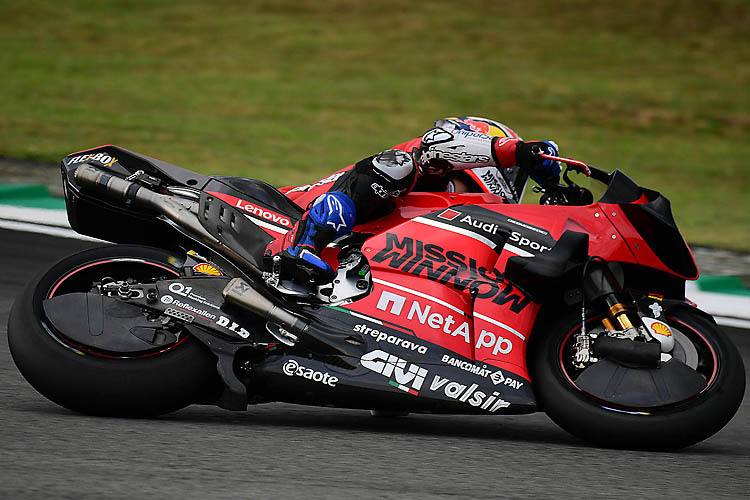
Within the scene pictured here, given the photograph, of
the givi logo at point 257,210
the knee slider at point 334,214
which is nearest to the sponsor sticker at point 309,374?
the knee slider at point 334,214

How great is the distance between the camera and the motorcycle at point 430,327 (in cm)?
406

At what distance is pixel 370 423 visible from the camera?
4.57 m

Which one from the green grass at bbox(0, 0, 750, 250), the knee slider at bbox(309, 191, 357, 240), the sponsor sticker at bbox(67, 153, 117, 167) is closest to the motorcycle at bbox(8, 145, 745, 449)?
the knee slider at bbox(309, 191, 357, 240)

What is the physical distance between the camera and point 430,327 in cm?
415

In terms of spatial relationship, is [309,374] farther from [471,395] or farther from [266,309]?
[471,395]

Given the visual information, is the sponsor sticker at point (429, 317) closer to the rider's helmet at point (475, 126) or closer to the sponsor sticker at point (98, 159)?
the rider's helmet at point (475, 126)

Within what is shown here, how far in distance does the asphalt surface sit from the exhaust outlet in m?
0.40

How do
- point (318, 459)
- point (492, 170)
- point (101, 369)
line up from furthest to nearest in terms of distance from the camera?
point (492, 170)
point (101, 369)
point (318, 459)

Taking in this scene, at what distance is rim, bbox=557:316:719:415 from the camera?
13.3ft

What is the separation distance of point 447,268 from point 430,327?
241 mm

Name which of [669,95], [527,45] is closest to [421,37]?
[527,45]

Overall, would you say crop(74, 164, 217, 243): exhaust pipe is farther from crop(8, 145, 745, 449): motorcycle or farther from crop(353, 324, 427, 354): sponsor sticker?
crop(353, 324, 427, 354): sponsor sticker

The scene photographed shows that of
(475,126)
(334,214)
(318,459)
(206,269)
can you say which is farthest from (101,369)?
(475,126)

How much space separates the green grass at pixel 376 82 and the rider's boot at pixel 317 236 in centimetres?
649
